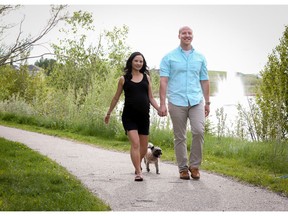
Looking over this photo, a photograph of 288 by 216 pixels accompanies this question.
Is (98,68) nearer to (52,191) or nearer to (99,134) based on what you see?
(99,134)

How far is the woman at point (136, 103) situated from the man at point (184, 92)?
0.31 m

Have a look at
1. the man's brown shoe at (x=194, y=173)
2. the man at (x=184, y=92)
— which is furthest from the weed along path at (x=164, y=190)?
the man at (x=184, y=92)

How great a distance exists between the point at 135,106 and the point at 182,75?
3.11 ft

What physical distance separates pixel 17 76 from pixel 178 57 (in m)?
31.9

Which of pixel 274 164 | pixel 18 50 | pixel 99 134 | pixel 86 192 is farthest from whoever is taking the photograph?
pixel 99 134

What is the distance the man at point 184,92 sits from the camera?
8.14 metres

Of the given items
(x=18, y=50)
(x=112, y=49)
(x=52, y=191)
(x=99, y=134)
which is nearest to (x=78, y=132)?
(x=99, y=134)

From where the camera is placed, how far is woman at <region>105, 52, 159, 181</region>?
26.1 feet

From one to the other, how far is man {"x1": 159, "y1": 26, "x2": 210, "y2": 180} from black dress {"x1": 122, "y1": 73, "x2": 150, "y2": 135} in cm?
31

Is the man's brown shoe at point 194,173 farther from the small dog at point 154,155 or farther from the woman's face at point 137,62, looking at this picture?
the woman's face at point 137,62

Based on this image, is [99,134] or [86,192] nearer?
[86,192]

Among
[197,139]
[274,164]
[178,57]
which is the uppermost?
[178,57]

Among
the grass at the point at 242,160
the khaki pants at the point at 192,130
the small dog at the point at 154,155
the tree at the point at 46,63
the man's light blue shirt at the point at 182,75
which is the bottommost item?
the grass at the point at 242,160

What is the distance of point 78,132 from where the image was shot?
1706 centimetres
